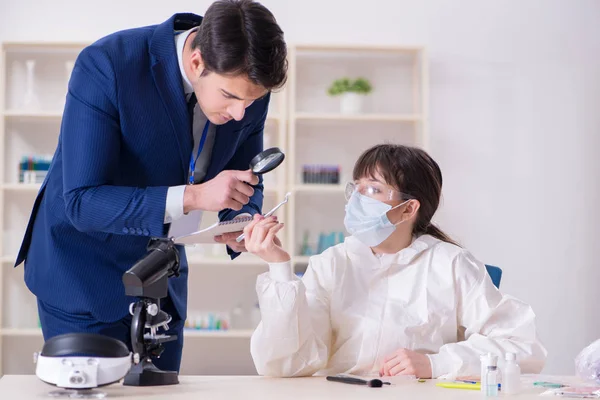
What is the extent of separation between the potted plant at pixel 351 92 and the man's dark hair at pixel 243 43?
2.77 meters

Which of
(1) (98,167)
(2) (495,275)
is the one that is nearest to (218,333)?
(2) (495,275)

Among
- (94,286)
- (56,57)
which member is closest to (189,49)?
(94,286)

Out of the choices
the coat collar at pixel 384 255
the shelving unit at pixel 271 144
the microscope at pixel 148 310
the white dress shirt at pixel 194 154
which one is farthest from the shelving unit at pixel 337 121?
the microscope at pixel 148 310

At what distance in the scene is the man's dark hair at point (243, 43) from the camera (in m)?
1.63

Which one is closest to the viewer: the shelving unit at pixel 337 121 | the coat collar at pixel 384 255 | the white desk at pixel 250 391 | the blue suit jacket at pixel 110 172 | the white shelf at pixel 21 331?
the white desk at pixel 250 391

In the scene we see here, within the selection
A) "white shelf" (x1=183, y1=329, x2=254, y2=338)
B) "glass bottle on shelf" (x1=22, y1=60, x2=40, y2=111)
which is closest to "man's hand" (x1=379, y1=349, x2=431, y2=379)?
"white shelf" (x1=183, y1=329, x2=254, y2=338)

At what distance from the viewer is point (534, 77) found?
4734mm

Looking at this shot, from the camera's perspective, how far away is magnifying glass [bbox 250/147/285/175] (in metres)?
1.67

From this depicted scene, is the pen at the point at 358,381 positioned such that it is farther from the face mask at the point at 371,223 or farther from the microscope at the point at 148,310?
the face mask at the point at 371,223

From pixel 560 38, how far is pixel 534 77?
293 mm

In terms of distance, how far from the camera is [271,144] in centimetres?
462

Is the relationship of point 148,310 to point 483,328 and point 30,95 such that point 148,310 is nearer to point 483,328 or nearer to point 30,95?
point 483,328

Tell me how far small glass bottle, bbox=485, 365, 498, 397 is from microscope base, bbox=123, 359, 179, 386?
636 mm

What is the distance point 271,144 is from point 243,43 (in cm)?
300
